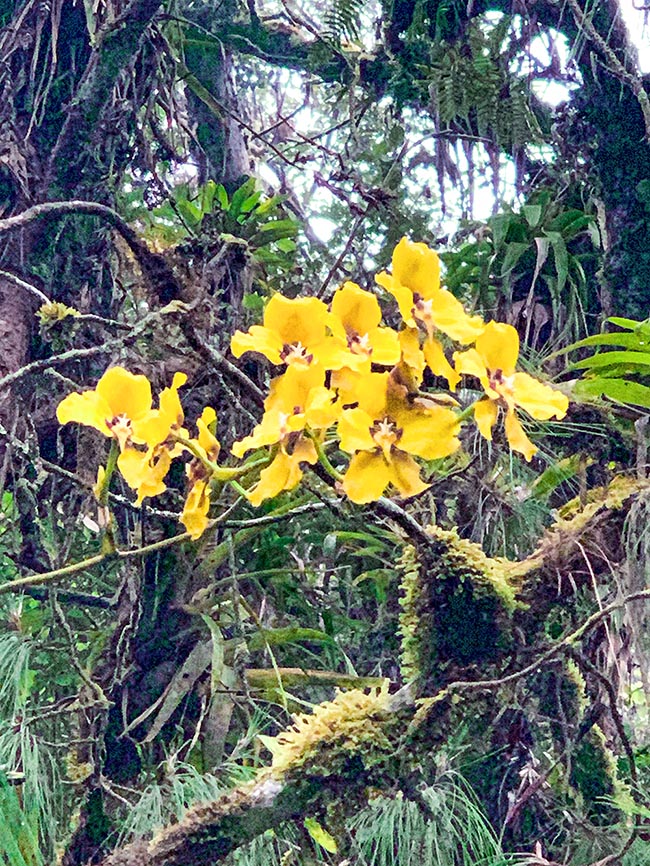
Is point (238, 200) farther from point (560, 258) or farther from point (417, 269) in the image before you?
point (417, 269)

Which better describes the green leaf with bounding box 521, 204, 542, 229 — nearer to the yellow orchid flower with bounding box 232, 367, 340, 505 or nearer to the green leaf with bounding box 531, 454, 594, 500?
the green leaf with bounding box 531, 454, 594, 500

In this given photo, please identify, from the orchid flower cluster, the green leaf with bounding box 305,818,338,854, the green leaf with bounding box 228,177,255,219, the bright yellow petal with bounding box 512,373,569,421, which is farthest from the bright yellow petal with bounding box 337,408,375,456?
the green leaf with bounding box 228,177,255,219

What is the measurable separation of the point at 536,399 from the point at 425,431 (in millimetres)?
79

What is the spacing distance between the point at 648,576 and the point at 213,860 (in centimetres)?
59

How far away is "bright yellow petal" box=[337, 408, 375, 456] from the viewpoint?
0.54 m

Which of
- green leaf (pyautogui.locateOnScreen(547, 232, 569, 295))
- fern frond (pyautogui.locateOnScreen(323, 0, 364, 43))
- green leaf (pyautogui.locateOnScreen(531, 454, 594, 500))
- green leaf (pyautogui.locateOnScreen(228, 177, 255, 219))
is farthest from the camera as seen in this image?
fern frond (pyautogui.locateOnScreen(323, 0, 364, 43))

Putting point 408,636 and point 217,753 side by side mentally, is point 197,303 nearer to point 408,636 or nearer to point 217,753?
point 408,636

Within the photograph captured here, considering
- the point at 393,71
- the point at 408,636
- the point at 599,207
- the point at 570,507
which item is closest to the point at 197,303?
the point at 408,636

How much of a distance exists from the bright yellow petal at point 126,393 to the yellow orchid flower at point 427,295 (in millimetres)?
185

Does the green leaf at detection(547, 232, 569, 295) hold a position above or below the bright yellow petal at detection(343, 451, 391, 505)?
above

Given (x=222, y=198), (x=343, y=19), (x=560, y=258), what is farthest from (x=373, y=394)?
(x=343, y=19)

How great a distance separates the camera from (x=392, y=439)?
561mm

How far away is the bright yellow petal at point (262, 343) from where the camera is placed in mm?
557

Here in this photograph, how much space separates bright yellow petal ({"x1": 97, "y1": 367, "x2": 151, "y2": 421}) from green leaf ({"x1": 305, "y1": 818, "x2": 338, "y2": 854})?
0.71 m
